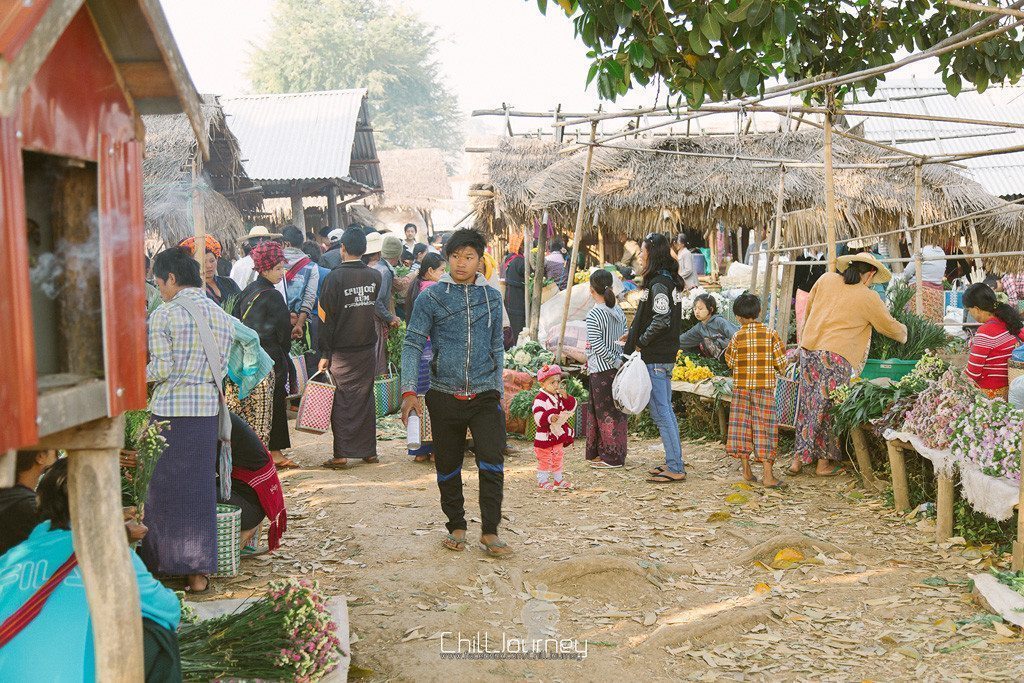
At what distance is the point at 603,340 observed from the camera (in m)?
8.83

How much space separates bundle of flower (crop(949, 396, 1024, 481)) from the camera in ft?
19.2

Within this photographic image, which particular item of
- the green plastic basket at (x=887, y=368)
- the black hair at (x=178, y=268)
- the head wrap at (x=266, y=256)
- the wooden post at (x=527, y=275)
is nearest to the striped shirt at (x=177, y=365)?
the black hair at (x=178, y=268)

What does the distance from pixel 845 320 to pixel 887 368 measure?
1.05m

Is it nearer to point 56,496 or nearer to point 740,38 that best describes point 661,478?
point 740,38

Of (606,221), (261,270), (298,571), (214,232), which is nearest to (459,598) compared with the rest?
(298,571)

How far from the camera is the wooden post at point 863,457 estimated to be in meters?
7.90

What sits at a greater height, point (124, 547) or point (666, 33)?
point (666, 33)

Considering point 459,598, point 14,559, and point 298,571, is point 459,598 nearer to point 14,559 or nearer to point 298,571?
point 298,571

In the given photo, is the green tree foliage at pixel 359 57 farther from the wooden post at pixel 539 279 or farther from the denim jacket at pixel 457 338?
the denim jacket at pixel 457 338

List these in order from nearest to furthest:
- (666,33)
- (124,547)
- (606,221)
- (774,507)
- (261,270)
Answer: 1. (124,547)
2. (666,33)
3. (774,507)
4. (261,270)
5. (606,221)

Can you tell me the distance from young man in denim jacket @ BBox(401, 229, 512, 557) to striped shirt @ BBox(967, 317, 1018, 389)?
395 cm

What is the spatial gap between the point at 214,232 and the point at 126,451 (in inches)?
450

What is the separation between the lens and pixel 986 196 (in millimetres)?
13430

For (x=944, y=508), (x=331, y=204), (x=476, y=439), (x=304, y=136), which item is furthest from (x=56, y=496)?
(x=304, y=136)
